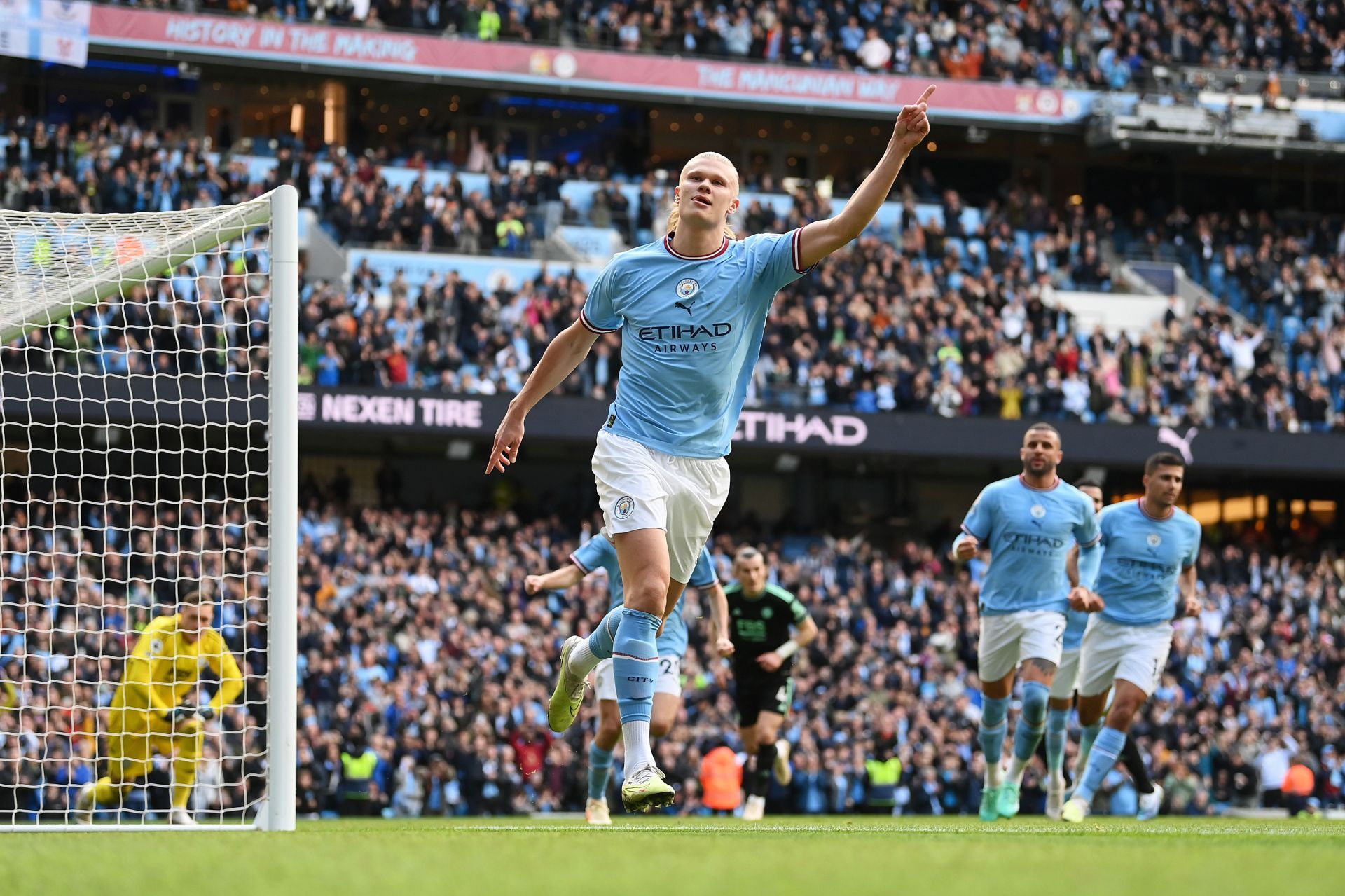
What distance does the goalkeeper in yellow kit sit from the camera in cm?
1060

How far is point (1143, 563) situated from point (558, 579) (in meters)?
4.18

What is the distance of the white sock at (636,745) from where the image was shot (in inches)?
263

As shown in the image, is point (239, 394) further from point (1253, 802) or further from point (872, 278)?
point (1253, 802)

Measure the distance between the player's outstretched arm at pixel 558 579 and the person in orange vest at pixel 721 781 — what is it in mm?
8320

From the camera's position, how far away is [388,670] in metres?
20.7

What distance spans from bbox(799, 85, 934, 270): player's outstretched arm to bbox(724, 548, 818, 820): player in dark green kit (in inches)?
270

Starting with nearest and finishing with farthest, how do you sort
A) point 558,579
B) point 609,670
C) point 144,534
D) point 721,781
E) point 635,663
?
point 635,663 < point 558,579 < point 609,670 < point 721,781 < point 144,534

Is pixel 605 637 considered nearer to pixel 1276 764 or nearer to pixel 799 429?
pixel 1276 764

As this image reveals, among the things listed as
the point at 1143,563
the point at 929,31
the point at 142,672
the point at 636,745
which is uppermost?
the point at 929,31

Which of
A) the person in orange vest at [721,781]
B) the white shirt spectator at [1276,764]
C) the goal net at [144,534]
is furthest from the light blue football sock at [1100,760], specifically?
the white shirt spectator at [1276,764]

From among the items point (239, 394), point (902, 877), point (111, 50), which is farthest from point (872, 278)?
point (902, 877)

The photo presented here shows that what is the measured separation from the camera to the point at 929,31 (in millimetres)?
34219

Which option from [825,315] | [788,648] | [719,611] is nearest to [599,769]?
[719,611]

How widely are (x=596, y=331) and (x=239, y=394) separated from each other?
16.3 meters
